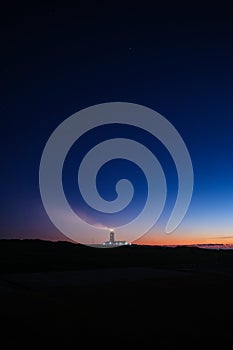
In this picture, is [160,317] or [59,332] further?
[160,317]

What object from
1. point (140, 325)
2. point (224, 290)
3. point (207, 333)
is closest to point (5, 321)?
point (140, 325)

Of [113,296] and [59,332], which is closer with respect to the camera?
[59,332]

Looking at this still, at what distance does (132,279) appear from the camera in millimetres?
13570

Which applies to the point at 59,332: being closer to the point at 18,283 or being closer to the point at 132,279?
the point at 18,283

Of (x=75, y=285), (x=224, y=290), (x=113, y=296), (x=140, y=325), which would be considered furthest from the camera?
(x=75, y=285)

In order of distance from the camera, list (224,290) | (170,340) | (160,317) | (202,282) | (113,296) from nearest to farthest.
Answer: (170,340) < (160,317) < (113,296) < (224,290) < (202,282)

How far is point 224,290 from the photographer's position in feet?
36.1

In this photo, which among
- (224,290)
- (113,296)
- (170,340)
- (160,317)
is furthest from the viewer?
(224,290)

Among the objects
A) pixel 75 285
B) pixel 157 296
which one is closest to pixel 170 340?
pixel 157 296

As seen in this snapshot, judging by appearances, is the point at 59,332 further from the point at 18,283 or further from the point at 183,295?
the point at 18,283

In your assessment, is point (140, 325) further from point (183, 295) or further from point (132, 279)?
point (132, 279)

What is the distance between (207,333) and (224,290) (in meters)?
5.41

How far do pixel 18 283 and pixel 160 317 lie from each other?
22.5ft

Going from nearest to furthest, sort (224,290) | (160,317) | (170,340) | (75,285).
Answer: (170,340), (160,317), (224,290), (75,285)
